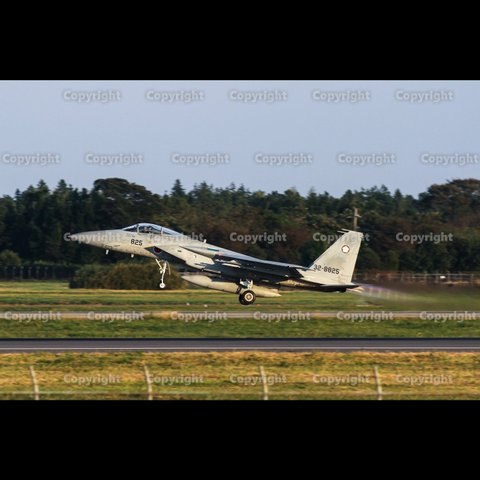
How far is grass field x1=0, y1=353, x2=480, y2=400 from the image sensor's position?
20688 mm

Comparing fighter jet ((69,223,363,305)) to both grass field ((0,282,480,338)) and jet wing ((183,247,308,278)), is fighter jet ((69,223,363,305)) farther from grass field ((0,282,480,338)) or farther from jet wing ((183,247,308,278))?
grass field ((0,282,480,338))

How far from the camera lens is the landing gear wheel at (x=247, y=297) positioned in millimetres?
39062

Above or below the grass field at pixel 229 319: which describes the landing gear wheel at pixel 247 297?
above

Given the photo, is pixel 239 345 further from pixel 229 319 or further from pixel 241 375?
pixel 229 319

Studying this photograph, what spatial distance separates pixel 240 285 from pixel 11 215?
25011 mm

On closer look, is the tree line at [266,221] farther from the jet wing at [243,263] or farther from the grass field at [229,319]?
the jet wing at [243,263]

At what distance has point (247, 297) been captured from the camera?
39125 mm

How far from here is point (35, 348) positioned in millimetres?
27469

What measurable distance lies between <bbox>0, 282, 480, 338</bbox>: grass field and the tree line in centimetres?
452

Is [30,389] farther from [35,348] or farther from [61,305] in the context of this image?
[61,305]

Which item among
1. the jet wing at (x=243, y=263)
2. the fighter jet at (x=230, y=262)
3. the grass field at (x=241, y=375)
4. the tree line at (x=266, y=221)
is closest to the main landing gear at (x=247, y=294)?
the fighter jet at (x=230, y=262)

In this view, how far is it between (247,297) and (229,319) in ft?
9.99

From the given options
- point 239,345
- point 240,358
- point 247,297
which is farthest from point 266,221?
point 240,358

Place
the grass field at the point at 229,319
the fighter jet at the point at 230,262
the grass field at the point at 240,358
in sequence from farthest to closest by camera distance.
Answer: the fighter jet at the point at 230,262 → the grass field at the point at 229,319 → the grass field at the point at 240,358
